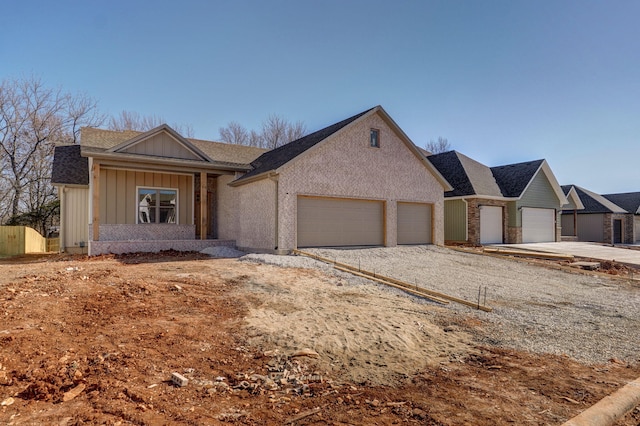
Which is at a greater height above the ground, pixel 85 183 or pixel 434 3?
pixel 434 3

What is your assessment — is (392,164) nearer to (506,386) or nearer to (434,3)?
(434,3)

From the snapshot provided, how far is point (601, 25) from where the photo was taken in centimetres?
1093

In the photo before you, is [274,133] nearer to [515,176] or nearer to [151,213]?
[515,176]

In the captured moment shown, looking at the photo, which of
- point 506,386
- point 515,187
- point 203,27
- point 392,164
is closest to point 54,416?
point 506,386

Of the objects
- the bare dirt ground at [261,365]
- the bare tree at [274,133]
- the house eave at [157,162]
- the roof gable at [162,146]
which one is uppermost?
the bare tree at [274,133]

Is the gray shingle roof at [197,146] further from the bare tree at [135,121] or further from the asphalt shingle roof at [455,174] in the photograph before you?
the bare tree at [135,121]

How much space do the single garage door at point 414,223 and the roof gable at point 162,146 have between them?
8889 mm

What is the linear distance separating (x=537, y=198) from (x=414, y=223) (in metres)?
12.6

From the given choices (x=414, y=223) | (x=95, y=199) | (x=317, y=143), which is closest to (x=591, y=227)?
(x=414, y=223)

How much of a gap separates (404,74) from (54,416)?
15312mm

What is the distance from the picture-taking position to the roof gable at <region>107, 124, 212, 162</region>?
14.0 metres

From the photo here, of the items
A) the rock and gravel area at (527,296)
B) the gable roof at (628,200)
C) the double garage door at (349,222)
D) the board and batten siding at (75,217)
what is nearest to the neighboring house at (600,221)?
the gable roof at (628,200)

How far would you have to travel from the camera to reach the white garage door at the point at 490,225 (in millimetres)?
21484

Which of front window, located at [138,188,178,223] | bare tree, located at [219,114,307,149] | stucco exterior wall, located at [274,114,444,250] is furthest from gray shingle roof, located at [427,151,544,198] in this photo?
bare tree, located at [219,114,307,149]
